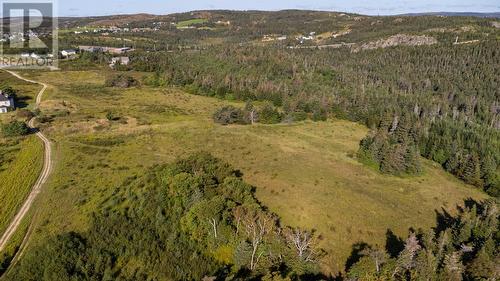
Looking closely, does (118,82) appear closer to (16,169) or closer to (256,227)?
(16,169)

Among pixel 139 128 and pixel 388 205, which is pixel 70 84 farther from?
pixel 388 205

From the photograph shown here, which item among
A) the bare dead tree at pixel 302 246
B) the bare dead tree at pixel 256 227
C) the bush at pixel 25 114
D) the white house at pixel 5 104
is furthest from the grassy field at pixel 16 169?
the bare dead tree at pixel 302 246

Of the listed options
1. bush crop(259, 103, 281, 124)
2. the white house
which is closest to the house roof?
the white house

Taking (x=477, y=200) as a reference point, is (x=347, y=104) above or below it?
above

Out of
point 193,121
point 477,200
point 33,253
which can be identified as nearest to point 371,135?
point 477,200

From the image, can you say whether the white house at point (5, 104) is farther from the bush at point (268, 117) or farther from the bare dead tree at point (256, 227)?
the bare dead tree at point (256, 227)

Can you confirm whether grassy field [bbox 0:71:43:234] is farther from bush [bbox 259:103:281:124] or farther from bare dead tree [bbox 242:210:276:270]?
bush [bbox 259:103:281:124]
